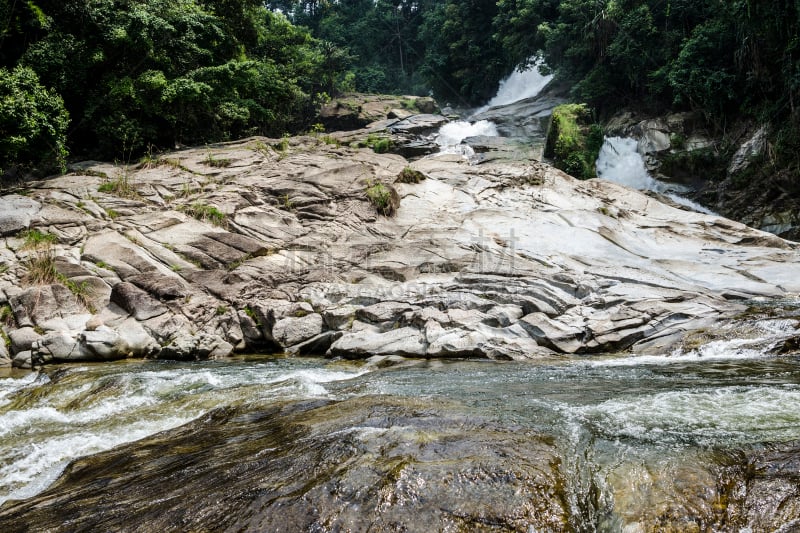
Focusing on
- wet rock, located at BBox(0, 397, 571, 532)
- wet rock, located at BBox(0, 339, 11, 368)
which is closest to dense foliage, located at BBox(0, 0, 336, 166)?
wet rock, located at BBox(0, 339, 11, 368)

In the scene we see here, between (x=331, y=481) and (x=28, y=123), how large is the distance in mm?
14751

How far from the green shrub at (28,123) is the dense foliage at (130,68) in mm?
88

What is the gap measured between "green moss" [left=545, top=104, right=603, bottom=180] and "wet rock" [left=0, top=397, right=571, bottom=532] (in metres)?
20.1

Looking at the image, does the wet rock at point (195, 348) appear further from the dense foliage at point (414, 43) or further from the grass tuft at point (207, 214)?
the dense foliage at point (414, 43)

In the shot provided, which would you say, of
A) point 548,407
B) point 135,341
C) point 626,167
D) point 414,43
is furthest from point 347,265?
point 414,43

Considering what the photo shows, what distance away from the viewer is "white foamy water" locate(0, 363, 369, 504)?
4664mm

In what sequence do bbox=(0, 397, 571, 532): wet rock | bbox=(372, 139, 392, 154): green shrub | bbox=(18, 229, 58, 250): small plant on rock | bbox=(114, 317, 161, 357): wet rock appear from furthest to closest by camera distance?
bbox=(372, 139, 392, 154): green shrub
bbox=(18, 229, 58, 250): small plant on rock
bbox=(114, 317, 161, 357): wet rock
bbox=(0, 397, 571, 532): wet rock

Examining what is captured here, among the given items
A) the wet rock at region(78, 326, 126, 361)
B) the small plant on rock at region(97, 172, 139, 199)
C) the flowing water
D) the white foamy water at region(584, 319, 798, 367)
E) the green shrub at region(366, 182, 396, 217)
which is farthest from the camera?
the green shrub at region(366, 182, 396, 217)

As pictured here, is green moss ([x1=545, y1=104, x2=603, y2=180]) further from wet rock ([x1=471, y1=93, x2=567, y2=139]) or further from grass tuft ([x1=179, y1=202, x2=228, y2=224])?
grass tuft ([x1=179, y1=202, x2=228, y2=224])

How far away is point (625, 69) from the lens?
2498 centimetres

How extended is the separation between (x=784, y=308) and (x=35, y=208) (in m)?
16.0

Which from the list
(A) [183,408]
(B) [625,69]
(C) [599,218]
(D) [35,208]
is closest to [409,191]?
(C) [599,218]

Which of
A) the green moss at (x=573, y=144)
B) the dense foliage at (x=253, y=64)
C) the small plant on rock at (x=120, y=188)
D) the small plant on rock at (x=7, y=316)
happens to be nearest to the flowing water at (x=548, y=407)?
the small plant on rock at (x=7, y=316)

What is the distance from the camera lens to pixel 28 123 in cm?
1320
